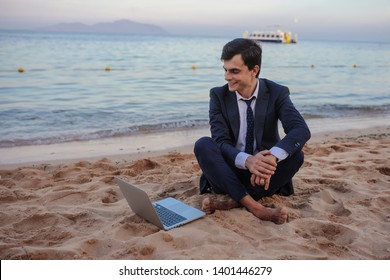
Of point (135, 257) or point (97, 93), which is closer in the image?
point (135, 257)

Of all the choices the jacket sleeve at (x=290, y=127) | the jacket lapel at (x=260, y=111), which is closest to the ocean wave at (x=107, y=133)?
the jacket lapel at (x=260, y=111)

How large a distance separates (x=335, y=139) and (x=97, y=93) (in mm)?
6999

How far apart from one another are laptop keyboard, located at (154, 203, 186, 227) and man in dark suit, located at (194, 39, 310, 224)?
23 cm

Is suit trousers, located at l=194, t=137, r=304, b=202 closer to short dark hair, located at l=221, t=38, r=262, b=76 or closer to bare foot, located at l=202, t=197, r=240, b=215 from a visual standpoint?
bare foot, located at l=202, t=197, r=240, b=215

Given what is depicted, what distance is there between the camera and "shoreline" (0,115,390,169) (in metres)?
5.11

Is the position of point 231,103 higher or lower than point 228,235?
higher

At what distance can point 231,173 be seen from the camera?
2.92m

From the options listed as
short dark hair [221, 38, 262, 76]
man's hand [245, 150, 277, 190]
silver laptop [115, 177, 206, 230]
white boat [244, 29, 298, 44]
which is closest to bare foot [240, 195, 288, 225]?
man's hand [245, 150, 277, 190]

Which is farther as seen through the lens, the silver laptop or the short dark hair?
the short dark hair

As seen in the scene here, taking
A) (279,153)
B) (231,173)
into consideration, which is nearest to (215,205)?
(231,173)

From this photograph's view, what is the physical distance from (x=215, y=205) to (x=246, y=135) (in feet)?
2.05
